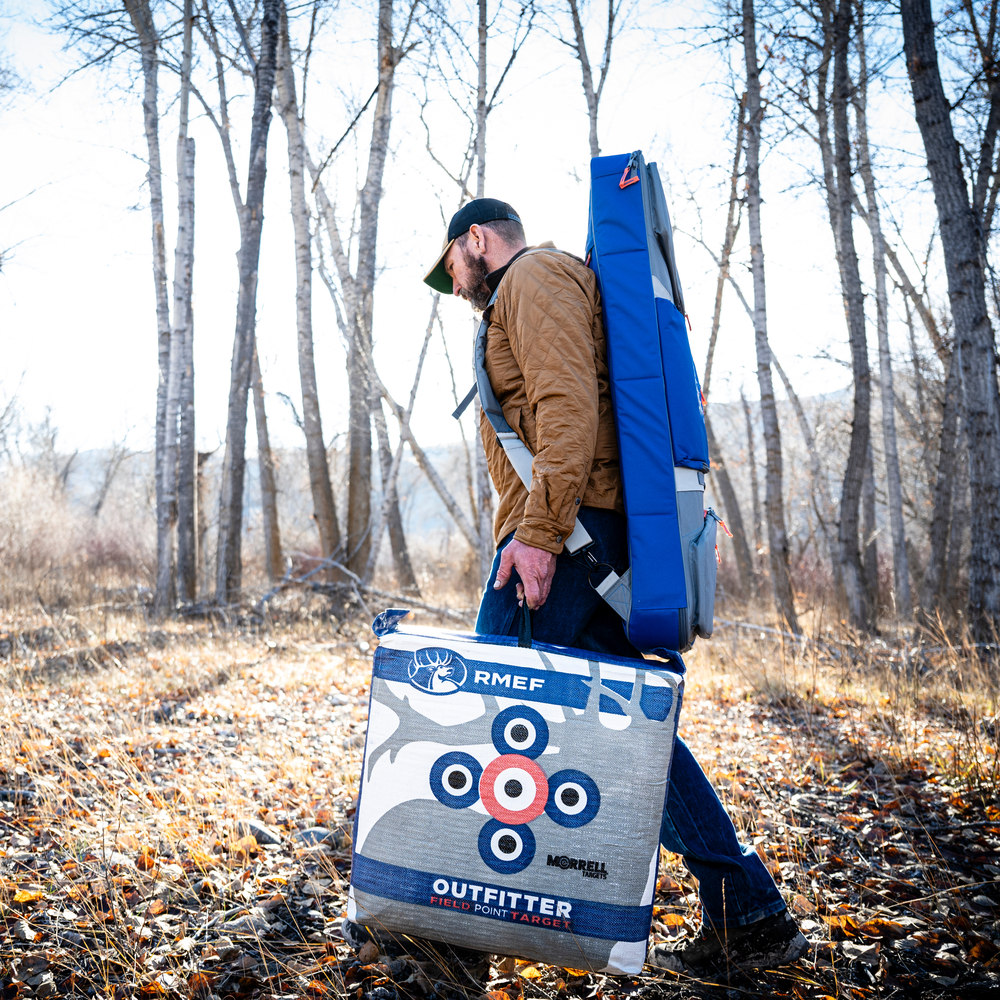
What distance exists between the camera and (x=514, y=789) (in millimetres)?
1543

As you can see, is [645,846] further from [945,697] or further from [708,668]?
[708,668]

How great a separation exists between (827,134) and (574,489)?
40.8 ft

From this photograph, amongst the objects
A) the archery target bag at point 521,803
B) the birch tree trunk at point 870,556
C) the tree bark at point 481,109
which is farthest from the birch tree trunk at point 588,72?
the archery target bag at point 521,803

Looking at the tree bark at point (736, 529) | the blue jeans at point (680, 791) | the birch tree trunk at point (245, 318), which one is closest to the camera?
the blue jeans at point (680, 791)

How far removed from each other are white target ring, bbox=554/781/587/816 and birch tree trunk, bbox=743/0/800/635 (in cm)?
698

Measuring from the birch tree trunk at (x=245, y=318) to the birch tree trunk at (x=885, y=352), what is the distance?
31.2 feet

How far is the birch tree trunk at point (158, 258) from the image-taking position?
984 cm

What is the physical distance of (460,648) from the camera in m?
1.62

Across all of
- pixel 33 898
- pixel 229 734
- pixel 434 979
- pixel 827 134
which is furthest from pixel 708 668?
pixel 827 134

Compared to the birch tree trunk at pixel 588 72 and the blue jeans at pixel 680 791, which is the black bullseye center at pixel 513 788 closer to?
the blue jeans at pixel 680 791

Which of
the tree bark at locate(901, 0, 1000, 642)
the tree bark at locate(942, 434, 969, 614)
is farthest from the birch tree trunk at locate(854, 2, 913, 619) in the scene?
the tree bark at locate(901, 0, 1000, 642)

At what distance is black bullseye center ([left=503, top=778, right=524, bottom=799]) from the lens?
1.54 meters

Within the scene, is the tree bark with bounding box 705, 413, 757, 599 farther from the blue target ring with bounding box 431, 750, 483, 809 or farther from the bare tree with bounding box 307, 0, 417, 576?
the blue target ring with bounding box 431, 750, 483, 809

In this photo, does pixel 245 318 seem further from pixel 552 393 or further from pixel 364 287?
pixel 552 393
